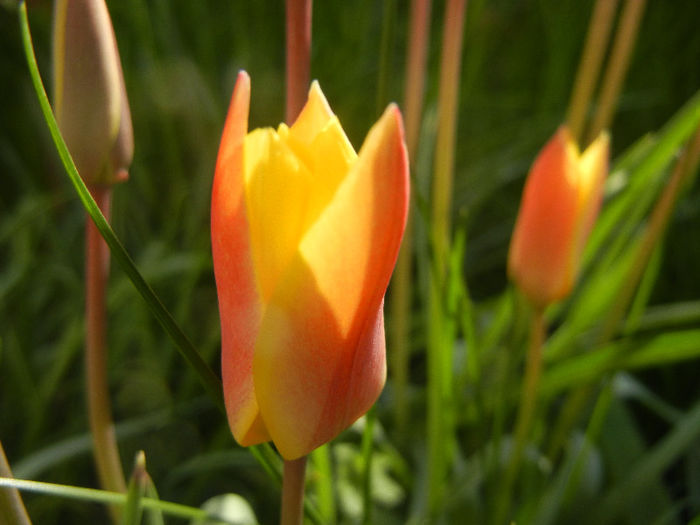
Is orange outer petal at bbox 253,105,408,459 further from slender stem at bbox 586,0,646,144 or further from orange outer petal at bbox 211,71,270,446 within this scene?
slender stem at bbox 586,0,646,144

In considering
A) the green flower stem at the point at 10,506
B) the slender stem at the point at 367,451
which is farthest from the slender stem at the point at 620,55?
the green flower stem at the point at 10,506

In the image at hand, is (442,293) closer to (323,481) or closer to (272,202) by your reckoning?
(323,481)

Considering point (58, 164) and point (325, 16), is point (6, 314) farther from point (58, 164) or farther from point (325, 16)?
point (325, 16)

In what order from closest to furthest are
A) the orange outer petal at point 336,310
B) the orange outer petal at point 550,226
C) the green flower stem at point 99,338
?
the orange outer petal at point 336,310, the green flower stem at point 99,338, the orange outer petal at point 550,226

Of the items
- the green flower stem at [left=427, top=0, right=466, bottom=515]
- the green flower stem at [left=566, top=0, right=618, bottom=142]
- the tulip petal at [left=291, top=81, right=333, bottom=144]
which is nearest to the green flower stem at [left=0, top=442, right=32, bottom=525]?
the tulip petal at [left=291, top=81, right=333, bottom=144]

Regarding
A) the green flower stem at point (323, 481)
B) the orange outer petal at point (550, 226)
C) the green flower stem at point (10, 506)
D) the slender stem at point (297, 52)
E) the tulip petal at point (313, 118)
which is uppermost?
the slender stem at point (297, 52)

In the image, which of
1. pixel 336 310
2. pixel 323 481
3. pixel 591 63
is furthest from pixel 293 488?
pixel 591 63

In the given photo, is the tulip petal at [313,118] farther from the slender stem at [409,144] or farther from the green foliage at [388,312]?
the slender stem at [409,144]
